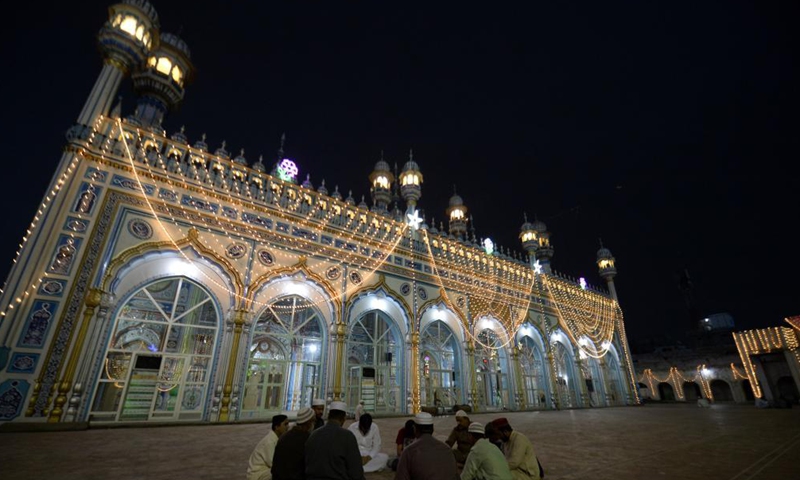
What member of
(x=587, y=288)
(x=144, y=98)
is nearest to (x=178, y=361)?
(x=144, y=98)

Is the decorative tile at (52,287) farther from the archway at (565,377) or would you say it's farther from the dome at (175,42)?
the archway at (565,377)

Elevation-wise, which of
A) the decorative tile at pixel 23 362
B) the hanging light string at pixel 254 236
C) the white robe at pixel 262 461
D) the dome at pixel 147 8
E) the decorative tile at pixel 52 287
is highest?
the dome at pixel 147 8

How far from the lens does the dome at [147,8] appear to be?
13.4 meters

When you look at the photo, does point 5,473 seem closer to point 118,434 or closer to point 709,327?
point 118,434

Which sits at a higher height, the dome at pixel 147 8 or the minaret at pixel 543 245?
the dome at pixel 147 8

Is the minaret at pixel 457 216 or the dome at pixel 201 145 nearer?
the dome at pixel 201 145

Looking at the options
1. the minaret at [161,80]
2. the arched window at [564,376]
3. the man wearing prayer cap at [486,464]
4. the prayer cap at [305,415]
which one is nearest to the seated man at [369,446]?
the prayer cap at [305,415]

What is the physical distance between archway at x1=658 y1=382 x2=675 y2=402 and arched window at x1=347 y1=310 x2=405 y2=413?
111ft

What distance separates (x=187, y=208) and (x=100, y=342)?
182 inches

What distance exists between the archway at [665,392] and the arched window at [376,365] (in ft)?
111

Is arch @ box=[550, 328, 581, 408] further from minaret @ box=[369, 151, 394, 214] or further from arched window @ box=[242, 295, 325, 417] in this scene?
arched window @ box=[242, 295, 325, 417]

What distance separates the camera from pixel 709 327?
170 ft

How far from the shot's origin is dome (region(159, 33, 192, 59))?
1731 cm

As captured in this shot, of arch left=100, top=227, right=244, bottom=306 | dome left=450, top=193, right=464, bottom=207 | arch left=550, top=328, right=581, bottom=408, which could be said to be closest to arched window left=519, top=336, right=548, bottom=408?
arch left=550, top=328, right=581, bottom=408
